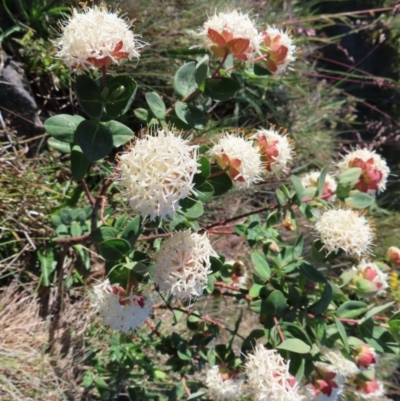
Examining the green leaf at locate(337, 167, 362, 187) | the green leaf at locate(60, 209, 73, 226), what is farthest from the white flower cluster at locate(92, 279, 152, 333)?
the green leaf at locate(337, 167, 362, 187)

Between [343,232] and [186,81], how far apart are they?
1.69 ft

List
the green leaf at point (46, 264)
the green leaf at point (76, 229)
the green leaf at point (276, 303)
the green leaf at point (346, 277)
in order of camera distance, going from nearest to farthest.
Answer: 1. the green leaf at point (276, 303)
2. the green leaf at point (346, 277)
3. the green leaf at point (76, 229)
4. the green leaf at point (46, 264)

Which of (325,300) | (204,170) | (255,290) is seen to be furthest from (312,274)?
(204,170)

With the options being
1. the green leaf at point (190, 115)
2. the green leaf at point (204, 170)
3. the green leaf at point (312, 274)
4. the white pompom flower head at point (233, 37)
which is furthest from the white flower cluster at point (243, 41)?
the green leaf at point (312, 274)

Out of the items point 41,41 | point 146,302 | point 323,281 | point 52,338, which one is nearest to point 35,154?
point 41,41

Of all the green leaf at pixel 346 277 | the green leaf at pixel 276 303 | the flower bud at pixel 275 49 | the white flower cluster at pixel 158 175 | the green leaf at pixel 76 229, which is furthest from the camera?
the green leaf at pixel 76 229

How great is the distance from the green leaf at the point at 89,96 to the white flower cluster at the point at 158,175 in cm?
13

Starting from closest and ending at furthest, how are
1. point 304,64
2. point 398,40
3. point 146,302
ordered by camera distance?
point 146,302 → point 304,64 → point 398,40

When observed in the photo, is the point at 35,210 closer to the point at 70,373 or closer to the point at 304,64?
the point at 70,373

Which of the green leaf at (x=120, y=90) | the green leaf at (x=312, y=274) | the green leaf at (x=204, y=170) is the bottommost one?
the green leaf at (x=312, y=274)

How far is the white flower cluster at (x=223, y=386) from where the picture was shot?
1.25m

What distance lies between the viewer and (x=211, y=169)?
95cm

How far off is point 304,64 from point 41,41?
1461mm

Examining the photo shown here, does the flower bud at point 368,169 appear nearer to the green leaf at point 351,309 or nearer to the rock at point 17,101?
the green leaf at point 351,309
